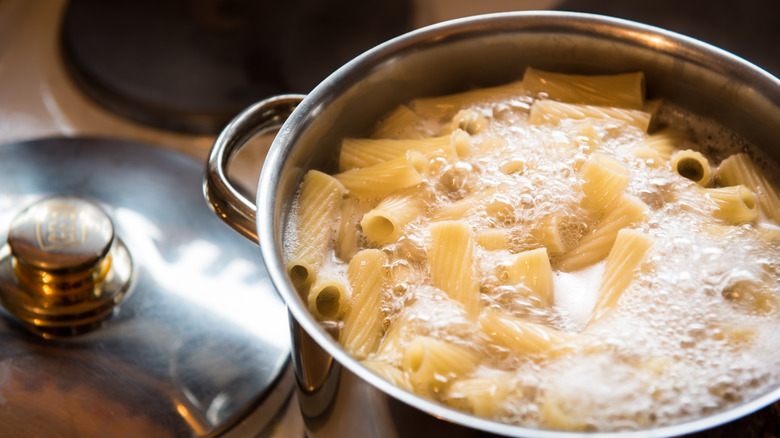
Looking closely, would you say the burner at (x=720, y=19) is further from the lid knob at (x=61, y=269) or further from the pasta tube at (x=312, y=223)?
the lid knob at (x=61, y=269)

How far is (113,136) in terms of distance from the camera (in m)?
1.16

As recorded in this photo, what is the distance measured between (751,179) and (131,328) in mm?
692

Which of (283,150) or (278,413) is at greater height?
(283,150)

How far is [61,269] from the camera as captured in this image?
817mm

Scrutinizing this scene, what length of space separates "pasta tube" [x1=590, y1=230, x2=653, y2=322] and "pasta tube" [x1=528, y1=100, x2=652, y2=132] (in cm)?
17

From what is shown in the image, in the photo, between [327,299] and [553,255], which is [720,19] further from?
[327,299]

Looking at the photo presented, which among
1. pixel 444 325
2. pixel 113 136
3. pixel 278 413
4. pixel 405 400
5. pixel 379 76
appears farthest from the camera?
pixel 113 136

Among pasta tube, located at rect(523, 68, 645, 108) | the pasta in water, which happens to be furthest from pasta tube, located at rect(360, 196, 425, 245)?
pasta tube, located at rect(523, 68, 645, 108)

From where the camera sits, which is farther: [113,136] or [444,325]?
[113,136]

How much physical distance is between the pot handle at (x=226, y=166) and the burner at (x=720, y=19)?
62 cm

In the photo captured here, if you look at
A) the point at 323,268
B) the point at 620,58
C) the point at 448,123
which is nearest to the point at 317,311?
the point at 323,268

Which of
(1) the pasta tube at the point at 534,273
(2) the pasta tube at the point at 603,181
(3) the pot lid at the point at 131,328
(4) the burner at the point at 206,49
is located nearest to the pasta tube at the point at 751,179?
(2) the pasta tube at the point at 603,181

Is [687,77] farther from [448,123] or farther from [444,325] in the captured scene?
[444,325]

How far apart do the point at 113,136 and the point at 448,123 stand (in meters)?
0.62
